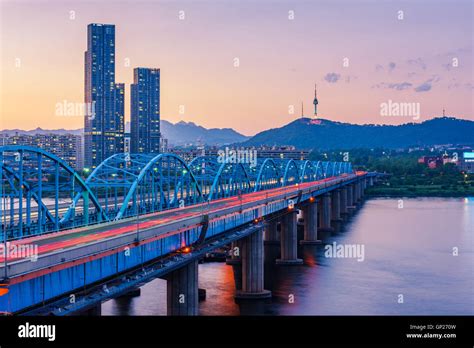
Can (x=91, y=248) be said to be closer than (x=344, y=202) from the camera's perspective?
Yes

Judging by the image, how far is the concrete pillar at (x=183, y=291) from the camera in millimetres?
38938

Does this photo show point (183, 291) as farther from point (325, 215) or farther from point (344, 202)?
point (344, 202)

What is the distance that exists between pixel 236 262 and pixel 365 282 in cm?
1383

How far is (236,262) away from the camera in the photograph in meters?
69.2

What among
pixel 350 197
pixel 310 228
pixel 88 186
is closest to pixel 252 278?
pixel 88 186

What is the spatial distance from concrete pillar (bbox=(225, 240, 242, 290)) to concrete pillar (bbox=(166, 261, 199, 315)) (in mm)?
17956

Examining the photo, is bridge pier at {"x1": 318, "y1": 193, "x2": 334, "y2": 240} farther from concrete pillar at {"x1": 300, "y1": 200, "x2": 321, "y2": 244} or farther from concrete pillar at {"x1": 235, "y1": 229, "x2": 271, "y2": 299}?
concrete pillar at {"x1": 235, "y1": 229, "x2": 271, "y2": 299}

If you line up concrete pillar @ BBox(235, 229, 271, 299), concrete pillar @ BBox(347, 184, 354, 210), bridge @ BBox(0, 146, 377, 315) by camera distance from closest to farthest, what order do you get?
bridge @ BBox(0, 146, 377, 315), concrete pillar @ BBox(235, 229, 271, 299), concrete pillar @ BBox(347, 184, 354, 210)

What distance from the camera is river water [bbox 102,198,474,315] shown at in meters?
50.6
